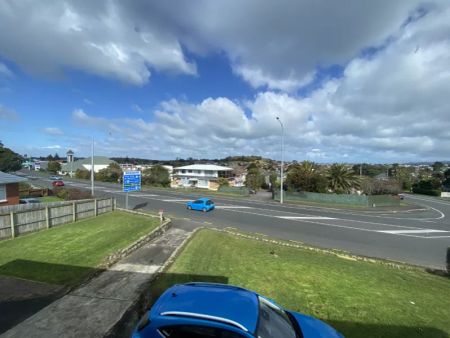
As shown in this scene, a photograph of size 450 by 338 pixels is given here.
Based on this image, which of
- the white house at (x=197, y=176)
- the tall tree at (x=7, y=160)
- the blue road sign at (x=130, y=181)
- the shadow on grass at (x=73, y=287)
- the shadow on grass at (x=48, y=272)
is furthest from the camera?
the white house at (x=197, y=176)

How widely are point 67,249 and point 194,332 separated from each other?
11.5 meters

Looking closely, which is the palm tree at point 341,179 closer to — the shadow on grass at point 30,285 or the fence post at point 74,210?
the fence post at point 74,210

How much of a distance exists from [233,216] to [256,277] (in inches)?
667

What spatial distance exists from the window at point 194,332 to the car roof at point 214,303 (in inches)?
6.3

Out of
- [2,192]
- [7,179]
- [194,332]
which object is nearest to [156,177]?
[7,179]

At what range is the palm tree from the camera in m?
46.4

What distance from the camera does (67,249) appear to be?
13.5 m

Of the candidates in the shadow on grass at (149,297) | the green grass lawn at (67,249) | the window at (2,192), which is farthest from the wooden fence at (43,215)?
the shadow on grass at (149,297)

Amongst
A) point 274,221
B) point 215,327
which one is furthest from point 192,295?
point 274,221

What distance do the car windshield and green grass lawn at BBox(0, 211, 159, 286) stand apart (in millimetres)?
6822

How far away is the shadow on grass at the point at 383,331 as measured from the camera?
22.1 ft

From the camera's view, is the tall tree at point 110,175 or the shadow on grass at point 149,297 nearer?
the shadow on grass at point 149,297

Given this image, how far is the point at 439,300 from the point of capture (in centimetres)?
930

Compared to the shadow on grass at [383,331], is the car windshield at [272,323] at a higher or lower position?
higher
